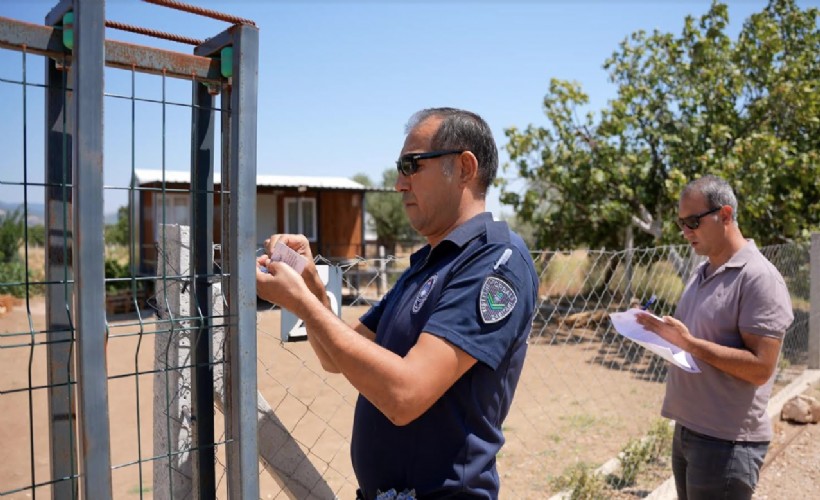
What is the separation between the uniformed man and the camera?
151 cm

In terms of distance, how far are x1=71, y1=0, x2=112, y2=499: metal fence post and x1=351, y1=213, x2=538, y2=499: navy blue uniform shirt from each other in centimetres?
68

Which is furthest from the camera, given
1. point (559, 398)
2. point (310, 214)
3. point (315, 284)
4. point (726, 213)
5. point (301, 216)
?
point (310, 214)

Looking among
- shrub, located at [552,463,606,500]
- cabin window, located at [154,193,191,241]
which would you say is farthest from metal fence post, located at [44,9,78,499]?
cabin window, located at [154,193,191,241]

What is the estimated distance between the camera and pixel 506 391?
1.76 meters

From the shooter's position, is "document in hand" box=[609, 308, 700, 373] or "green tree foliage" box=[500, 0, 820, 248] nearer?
"document in hand" box=[609, 308, 700, 373]

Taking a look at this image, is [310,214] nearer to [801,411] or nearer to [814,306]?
[814,306]

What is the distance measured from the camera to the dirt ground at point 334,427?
4555 mm

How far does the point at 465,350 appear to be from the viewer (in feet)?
5.04

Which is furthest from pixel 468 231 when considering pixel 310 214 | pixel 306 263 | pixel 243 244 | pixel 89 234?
pixel 310 214

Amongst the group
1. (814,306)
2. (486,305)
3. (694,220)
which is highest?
(694,220)

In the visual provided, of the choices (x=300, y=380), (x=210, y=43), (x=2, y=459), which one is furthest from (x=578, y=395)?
(x=210, y=43)

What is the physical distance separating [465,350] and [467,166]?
0.52 meters

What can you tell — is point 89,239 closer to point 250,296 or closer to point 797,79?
point 250,296

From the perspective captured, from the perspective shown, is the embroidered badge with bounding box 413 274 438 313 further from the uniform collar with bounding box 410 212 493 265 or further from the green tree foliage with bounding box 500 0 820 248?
the green tree foliage with bounding box 500 0 820 248
